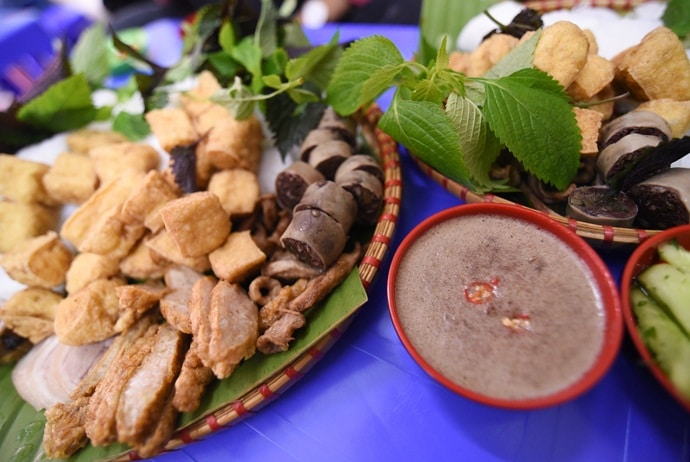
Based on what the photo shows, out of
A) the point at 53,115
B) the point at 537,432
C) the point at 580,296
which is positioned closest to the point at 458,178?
the point at 580,296

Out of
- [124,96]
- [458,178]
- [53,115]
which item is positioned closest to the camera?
[458,178]

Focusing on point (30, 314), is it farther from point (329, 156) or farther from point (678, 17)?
point (678, 17)

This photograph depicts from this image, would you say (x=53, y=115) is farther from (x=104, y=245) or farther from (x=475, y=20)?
(x=475, y=20)

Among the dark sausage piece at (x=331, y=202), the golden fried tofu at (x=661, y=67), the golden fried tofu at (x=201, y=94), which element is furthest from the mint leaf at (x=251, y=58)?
the golden fried tofu at (x=661, y=67)

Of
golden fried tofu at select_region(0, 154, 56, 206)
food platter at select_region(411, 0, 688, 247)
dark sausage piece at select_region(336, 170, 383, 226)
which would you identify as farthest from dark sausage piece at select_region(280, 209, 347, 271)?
golden fried tofu at select_region(0, 154, 56, 206)

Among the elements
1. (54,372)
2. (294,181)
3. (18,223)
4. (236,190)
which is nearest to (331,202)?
(294,181)
